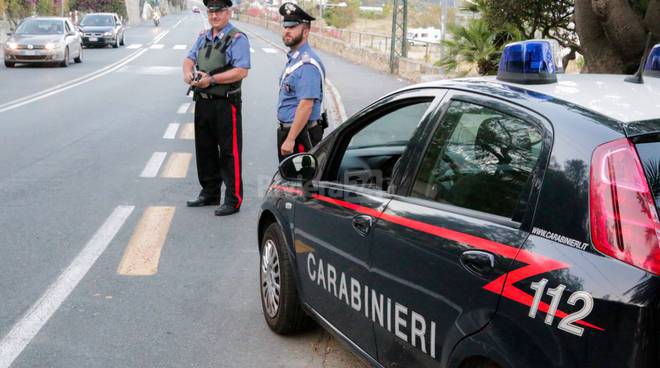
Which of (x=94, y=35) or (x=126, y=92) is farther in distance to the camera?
(x=94, y=35)

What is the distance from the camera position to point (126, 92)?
1898 centimetres

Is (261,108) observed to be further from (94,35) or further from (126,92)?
(94,35)

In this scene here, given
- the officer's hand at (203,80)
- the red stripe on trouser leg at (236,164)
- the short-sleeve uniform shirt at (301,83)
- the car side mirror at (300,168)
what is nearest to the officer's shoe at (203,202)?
the red stripe on trouser leg at (236,164)

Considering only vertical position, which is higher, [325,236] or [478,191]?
[478,191]

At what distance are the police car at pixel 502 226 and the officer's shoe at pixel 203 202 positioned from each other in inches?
152

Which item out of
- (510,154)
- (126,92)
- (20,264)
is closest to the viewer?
(510,154)

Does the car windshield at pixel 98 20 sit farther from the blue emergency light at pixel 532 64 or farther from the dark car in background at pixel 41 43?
the blue emergency light at pixel 532 64

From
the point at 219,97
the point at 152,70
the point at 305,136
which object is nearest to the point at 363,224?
the point at 305,136

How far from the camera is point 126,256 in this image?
6020 millimetres

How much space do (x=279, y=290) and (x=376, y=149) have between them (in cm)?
95

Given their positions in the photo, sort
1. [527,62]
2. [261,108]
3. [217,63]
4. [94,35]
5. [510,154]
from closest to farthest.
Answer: [510,154] < [527,62] < [217,63] < [261,108] < [94,35]

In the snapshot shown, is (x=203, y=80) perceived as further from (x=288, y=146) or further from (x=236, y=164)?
(x=288, y=146)

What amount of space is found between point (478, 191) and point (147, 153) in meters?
8.51

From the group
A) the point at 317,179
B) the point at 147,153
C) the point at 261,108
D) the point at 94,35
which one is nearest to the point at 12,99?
the point at 261,108
